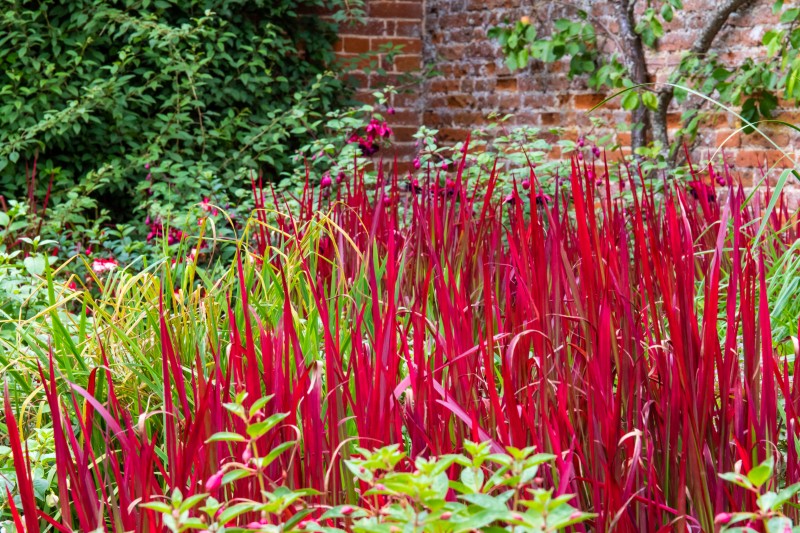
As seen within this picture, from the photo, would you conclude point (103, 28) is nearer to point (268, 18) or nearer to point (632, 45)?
point (268, 18)

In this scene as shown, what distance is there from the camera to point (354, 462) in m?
0.81

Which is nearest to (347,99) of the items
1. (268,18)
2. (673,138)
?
(268,18)

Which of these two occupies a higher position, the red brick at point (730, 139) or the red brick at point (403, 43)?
the red brick at point (403, 43)

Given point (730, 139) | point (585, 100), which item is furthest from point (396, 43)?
point (730, 139)

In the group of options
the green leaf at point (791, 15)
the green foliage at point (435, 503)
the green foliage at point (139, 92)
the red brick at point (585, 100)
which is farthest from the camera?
the red brick at point (585, 100)

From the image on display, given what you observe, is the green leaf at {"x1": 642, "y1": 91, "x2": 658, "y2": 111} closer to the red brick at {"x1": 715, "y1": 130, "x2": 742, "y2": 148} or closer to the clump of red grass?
the red brick at {"x1": 715, "y1": 130, "x2": 742, "y2": 148}

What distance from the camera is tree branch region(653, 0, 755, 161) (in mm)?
4754

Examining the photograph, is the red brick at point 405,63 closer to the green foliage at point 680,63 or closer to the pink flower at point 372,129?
the green foliage at point 680,63

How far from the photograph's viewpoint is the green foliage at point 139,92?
5469 mm

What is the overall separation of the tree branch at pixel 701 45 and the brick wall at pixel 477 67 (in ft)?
0.22

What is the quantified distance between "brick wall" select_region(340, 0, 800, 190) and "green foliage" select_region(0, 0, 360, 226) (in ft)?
1.64

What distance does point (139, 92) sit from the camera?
5590 millimetres

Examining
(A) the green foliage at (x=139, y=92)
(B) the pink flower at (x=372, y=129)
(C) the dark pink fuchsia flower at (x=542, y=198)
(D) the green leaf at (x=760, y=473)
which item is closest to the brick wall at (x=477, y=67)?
(A) the green foliage at (x=139, y=92)

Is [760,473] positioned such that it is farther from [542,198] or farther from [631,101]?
[631,101]
